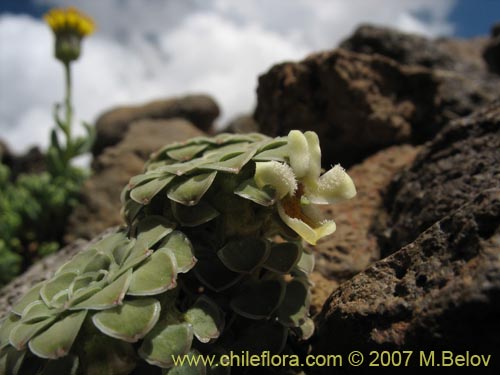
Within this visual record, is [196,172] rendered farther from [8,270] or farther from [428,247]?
[8,270]

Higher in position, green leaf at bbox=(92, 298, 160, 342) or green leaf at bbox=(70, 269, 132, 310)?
green leaf at bbox=(70, 269, 132, 310)

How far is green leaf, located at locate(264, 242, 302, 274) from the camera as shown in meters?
1.98

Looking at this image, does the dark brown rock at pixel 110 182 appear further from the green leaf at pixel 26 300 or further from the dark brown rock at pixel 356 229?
the green leaf at pixel 26 300

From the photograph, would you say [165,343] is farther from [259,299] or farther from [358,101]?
[358,101]

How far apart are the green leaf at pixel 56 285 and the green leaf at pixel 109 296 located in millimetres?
266

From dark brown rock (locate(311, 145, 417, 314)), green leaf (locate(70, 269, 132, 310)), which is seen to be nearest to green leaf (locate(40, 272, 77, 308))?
green leaf (locate(70, 269, 132, 310))

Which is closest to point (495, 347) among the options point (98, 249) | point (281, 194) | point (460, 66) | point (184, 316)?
point (281, 194)

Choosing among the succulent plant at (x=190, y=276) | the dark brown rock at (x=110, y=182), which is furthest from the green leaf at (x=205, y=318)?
the dark brown rock at (x=110, y=182)

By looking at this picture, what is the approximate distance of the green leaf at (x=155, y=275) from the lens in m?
1.66

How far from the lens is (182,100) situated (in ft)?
24.2

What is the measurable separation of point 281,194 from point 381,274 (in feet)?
1.51

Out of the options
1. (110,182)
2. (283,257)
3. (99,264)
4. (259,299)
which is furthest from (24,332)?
(110,182)

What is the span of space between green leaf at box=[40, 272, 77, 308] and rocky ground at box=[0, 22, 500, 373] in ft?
3.22

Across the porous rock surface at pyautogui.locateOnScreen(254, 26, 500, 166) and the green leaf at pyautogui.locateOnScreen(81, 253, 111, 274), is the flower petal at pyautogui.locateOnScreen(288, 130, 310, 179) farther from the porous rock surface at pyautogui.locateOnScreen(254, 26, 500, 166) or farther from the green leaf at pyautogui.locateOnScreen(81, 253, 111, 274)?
the porous rock surface at pyautogui.locateOnScreen(254, 26, 500, 166)
